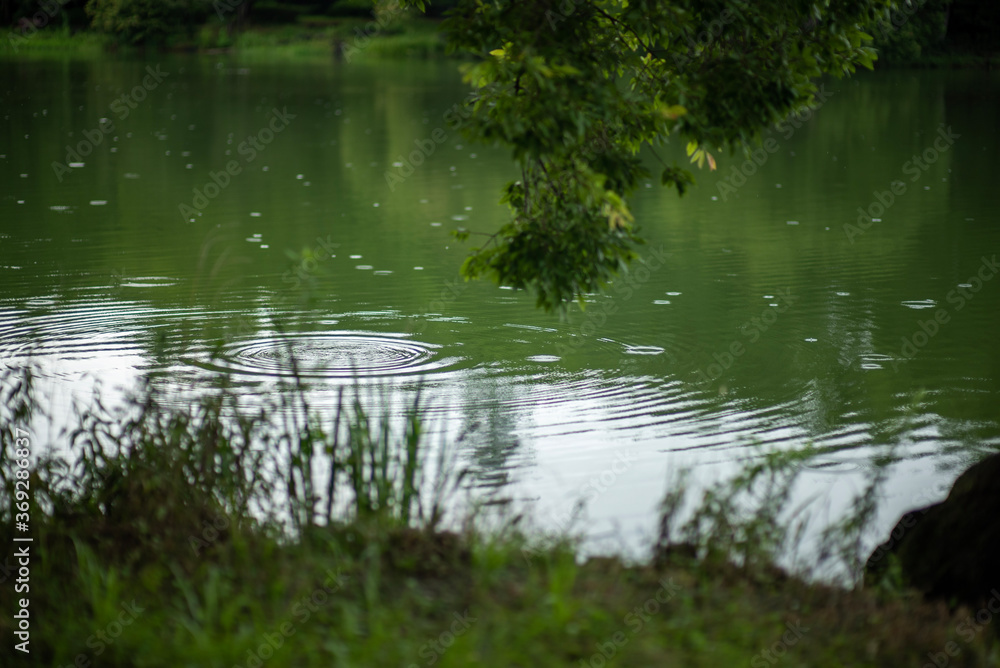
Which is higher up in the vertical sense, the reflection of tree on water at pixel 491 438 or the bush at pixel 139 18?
the bush at pixel 139 18

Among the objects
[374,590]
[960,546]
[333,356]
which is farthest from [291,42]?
[374,590]

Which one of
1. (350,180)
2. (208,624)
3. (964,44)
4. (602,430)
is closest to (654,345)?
(602,430)

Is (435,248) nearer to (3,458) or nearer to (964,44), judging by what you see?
(3,458)

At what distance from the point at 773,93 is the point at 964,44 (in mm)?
55816

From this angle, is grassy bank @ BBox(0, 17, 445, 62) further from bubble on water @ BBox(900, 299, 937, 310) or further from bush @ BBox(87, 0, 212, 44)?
bubble on water @ BBox(900, 299, 937, 310)

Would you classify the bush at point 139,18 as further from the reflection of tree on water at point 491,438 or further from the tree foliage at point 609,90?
the tree foliage at point 609,90

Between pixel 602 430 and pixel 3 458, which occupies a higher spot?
pixel 3 458

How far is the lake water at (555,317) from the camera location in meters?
7.58

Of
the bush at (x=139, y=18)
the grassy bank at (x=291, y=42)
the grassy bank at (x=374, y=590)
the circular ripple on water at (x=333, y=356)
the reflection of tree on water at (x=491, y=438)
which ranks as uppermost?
the bush at (x=139, y=18)

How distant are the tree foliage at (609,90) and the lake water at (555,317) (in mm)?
1411

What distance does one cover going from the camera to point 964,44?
55.9m

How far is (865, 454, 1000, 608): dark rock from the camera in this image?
5.03 m

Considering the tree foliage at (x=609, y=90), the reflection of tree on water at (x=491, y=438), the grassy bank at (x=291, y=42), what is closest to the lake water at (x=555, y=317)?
the reflection of tree on water at (x=491, y=438)

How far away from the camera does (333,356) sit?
9.29 metres
